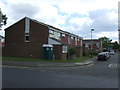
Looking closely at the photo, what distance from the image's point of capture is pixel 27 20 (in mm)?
35250

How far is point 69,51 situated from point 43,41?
5.51m

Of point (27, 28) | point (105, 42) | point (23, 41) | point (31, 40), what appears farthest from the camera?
point (105, 42)

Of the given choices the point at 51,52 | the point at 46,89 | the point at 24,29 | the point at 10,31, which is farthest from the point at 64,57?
the point at 46,89

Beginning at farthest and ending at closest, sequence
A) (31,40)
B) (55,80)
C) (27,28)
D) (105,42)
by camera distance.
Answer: (105,42), (27,28), (31,40), (55,80)

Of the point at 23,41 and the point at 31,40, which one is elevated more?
the point at 31,40

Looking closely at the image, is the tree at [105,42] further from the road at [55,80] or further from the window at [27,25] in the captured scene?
the road at [55,80]

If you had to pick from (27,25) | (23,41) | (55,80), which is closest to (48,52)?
(23,41)

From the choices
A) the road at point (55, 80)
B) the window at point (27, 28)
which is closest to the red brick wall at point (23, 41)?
the window at point (27, 28)

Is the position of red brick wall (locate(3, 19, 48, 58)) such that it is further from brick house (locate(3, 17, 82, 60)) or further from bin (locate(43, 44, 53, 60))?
bin (locate(43, 44, 53, 60))

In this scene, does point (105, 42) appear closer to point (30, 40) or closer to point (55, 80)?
point (30, 40)

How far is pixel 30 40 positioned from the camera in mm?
34688

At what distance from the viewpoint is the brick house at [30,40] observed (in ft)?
109

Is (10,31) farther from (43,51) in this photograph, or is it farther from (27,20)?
(43,51)

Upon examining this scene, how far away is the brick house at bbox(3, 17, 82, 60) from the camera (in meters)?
33.2
